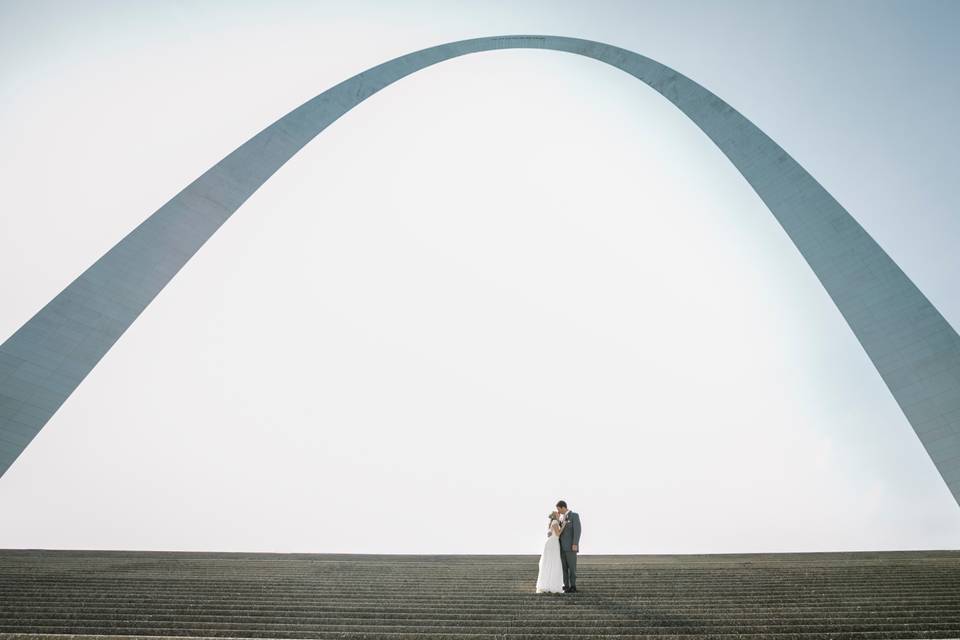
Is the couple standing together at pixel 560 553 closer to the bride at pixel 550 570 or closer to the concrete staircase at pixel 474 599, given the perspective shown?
the bride at pixel 550 570

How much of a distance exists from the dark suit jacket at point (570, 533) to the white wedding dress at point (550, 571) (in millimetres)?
160

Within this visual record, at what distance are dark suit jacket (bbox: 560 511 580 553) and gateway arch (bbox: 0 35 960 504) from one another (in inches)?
290

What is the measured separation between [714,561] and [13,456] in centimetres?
1150

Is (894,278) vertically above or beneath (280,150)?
beneath

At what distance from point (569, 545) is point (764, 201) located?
10477mm

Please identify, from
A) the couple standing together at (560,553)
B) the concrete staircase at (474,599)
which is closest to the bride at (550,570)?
the couple standing together at (560,553)

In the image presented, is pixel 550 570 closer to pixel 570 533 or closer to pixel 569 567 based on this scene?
pixel 569 567

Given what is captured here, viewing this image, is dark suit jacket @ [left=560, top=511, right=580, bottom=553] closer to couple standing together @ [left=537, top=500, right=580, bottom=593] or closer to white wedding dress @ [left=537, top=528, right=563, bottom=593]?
couple standing together @ [left=537, top=500, right=580, bottom=593]

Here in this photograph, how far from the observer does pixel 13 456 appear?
9.47m

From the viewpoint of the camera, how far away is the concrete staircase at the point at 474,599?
4.05 meters

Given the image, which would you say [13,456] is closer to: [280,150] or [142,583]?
[142,583]

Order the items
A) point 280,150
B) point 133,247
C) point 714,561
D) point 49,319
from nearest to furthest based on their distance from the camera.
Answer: point 714,561
point 49,319
point 133,247
point 280,150

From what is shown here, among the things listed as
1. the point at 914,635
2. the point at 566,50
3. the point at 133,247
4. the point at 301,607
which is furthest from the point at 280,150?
the point at 914,635

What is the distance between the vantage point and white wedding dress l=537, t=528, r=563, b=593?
19.1ft
